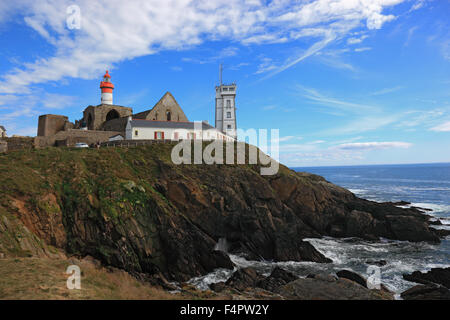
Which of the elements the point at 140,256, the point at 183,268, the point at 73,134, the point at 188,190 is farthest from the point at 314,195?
the point at 73,134

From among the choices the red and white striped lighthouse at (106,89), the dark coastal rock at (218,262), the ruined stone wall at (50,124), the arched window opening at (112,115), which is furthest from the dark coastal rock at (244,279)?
the red and white striped lighthouse at (106,89)

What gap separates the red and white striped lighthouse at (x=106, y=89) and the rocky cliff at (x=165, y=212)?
23369 mm

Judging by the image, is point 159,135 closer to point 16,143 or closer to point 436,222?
point 16,143

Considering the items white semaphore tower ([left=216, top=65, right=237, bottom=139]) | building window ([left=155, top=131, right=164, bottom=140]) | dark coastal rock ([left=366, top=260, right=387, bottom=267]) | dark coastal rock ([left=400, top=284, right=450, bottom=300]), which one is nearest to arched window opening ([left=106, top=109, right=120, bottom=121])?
building window ([left=155, top=131, right=164, bottom=140])

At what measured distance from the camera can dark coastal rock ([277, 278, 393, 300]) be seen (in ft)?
51.3

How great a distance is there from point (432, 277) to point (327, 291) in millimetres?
13389

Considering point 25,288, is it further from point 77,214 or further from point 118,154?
point 118,154

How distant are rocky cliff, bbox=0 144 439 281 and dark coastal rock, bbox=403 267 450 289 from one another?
753 centimetres

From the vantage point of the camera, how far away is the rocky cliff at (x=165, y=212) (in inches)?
787

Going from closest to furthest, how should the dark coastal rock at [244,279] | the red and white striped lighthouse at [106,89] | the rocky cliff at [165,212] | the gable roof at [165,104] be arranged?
1. the rocky cliff at [165,212]
2. the dark coastal rock at [244,279]
3. the red and white striped lighthouse at [106,89]
4. the gable roof at [165,104]

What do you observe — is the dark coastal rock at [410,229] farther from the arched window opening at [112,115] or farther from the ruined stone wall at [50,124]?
the ruined stone wall at [50,124]

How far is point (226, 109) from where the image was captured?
211 feet

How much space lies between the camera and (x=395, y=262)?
85.7ft

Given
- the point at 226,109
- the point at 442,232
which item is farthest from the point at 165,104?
the point at 442,232
